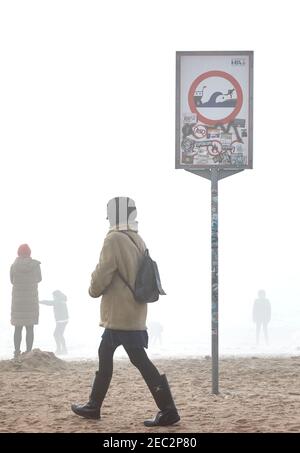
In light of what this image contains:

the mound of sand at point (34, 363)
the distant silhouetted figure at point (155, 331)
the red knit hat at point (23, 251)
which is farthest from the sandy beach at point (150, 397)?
the distant silhouetted figure at point (155, 331)

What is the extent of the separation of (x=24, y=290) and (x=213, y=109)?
6.29m

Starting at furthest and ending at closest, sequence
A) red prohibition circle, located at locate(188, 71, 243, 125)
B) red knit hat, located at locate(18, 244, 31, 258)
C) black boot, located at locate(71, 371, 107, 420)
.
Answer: red knit hat, located at locate(18, 244, 31, 258) < red prohibition circle, located at locate(188, 71, 243, 125) < black boot, located at locate(71, 371, 107, 420)

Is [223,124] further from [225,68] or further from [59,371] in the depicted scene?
[59,371]

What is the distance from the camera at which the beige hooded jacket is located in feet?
21.2

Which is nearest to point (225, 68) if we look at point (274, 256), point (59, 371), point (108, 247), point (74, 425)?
point (108, 247)

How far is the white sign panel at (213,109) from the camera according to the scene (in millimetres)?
8562

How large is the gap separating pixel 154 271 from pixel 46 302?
48.4ft

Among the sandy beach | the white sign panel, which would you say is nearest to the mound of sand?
the sandy beach

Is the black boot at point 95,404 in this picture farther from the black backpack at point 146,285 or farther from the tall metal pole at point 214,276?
the tall metal pole at point 214,276

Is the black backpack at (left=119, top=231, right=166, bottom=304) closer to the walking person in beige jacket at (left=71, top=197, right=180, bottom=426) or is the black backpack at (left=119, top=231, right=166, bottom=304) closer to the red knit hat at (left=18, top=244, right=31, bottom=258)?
the walking person in beige jacket at (left=71, top=197, right=180, bottom=426)

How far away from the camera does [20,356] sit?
12289 millimetres

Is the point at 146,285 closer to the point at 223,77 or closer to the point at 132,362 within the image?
the point at 132,362

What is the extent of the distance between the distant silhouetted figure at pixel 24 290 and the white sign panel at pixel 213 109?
5699 mm

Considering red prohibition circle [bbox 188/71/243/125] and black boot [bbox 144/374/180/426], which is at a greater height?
red prohibition circle [bbox 188/71/243/125]
